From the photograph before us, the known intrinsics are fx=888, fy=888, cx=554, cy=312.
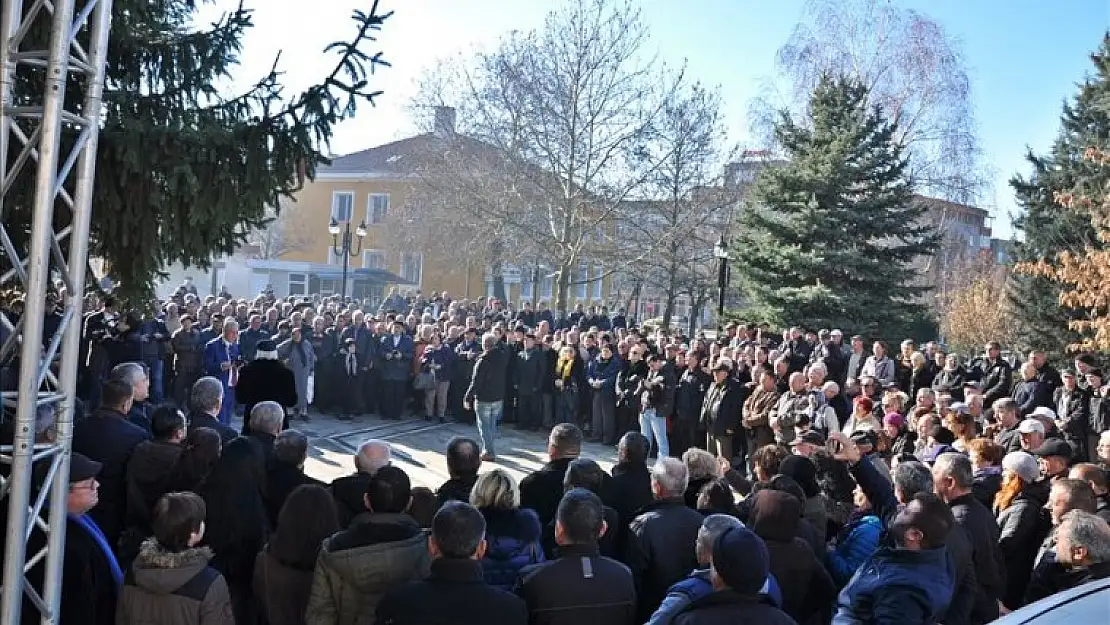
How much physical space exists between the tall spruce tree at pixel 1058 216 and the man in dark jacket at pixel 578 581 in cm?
2189

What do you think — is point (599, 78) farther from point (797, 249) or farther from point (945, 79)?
point (945, 79)

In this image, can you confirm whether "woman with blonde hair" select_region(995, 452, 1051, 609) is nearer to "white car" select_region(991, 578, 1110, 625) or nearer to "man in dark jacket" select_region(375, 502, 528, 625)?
"white car" select_region(991, 578, 1110, 625)

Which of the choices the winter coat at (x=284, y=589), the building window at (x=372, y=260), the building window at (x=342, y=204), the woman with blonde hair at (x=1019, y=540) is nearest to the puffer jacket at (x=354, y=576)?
the winter coat at (x=284, y=589)

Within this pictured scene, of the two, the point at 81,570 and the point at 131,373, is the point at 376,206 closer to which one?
the point at 131,373

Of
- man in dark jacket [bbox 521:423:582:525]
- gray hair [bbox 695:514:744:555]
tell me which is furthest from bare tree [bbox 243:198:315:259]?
gray hair [bbox 695:514:744:555]

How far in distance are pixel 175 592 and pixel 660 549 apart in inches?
92.8

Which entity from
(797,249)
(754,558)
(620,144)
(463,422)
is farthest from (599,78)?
(754,558)

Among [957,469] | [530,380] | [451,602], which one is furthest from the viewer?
[530,380]

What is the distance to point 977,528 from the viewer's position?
4848mm

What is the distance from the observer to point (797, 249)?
22266 millimetres

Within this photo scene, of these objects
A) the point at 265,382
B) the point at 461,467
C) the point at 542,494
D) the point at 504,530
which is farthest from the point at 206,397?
the point at 504,530

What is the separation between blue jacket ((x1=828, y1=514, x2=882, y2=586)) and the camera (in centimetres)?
492

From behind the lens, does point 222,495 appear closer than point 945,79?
Yes

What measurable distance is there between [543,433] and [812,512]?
384 inches
